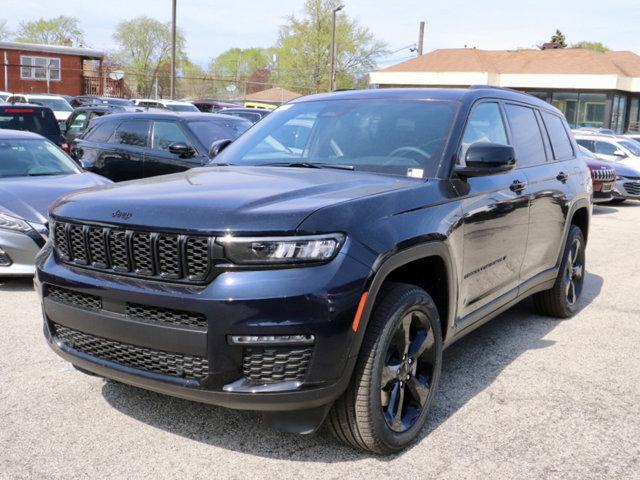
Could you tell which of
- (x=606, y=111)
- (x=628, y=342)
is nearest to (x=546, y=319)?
(x=628, y=342)

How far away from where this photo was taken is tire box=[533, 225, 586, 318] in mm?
5914

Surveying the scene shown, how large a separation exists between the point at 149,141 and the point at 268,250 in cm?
779

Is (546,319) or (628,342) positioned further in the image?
(546,319)

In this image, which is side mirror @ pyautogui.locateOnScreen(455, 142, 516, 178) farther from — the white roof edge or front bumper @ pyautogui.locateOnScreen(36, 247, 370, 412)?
the white roof edge

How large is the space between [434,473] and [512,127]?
8.90 ft

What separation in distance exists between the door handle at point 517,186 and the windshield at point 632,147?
14.4 m

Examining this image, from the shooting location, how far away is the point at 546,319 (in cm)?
614

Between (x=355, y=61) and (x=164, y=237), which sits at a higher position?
(x=355, y=61)

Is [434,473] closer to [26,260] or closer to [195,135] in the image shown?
[26,260]

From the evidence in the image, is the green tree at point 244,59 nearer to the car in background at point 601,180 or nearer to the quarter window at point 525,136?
the car in background at point 601,180

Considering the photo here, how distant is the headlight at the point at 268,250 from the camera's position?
2947 mm

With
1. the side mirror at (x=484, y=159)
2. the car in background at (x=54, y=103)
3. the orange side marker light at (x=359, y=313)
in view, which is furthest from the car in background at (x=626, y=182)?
the car in background at (x=54, y=103)

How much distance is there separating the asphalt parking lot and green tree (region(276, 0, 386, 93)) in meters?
59.9

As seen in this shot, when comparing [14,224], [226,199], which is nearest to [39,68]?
[14,224]
